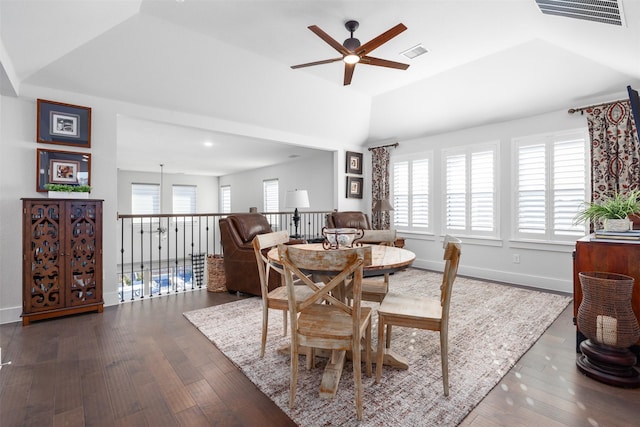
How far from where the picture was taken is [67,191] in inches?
123

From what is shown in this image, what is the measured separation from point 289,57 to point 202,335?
329cm

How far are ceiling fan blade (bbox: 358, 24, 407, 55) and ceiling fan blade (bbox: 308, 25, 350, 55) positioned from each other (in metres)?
0.14

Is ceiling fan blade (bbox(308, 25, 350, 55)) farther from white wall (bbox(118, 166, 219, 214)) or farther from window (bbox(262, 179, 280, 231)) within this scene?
white wall (bbox(118, 166, 219, 214))

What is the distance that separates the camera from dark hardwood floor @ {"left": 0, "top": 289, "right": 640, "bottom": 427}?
166 centimetres

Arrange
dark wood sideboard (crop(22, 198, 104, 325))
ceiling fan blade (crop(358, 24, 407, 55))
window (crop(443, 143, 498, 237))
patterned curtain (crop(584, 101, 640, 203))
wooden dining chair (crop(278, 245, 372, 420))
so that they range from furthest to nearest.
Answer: window (crop(443, 143, 498, 237)) → patterned curtain (crop(584, 101, 640, 203)) → dark wood sideboard (crop(22, 198, 104, 325)) → ceiling fan blade (crop(358, 24, 407, 55)) → wooden dining chair (crop(278, 245, 372, 420))

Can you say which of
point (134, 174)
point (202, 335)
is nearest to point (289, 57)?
point (202, 335)

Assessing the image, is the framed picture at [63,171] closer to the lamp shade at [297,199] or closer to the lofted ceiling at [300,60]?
the lofted ceiling at [300,60]

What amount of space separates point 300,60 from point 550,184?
3.79m

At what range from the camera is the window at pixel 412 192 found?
220 inches

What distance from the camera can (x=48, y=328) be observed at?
2883 millimetres

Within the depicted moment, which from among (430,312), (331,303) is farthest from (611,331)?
(331,303)

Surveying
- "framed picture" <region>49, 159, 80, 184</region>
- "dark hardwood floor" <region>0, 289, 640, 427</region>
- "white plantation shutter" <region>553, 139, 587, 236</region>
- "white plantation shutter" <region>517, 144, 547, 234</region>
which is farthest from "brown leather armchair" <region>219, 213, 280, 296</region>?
"white plantation shutter" <region>553, 139, 587, 236</region>

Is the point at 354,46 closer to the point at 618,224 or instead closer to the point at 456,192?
the point at 618,224

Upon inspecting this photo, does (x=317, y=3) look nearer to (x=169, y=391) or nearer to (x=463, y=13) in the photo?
(x=463, y=13)
